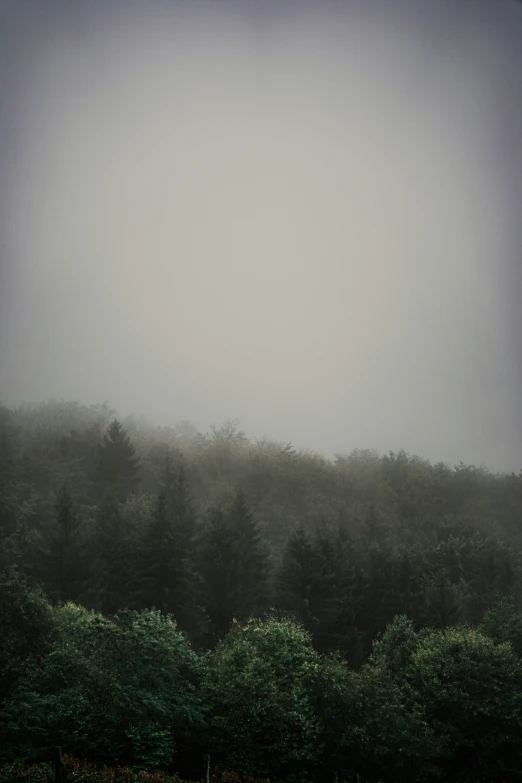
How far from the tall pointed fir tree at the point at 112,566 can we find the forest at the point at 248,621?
0.16 m

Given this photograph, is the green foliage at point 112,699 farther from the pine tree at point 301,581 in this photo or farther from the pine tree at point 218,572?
the pine tree at point 301,581

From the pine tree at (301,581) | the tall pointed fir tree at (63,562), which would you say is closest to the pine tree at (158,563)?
the tall pointed fir tree at (63,562)

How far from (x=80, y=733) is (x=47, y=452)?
5129 centimetres

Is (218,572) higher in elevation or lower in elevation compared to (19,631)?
higher

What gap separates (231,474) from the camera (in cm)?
8306

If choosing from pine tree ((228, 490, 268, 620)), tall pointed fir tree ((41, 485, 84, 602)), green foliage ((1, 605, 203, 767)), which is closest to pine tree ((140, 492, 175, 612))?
tall pointed fir tree ((41, 485, 84, 602))

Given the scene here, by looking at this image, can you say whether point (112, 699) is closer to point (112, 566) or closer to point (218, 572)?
point (112, 566)

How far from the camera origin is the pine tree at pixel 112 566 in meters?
42.9

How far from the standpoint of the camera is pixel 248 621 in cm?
3738

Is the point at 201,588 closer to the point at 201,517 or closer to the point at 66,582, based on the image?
the point at 66,582

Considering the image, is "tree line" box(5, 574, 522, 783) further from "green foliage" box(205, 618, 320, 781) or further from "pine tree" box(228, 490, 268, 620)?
"pine tree" box(228, 490, 268, 620)

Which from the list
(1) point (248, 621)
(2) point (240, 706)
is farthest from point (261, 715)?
(1) point (248, 621)

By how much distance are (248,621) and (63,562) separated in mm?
16041

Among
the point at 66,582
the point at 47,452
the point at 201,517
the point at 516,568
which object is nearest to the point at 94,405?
the point at 47,452
